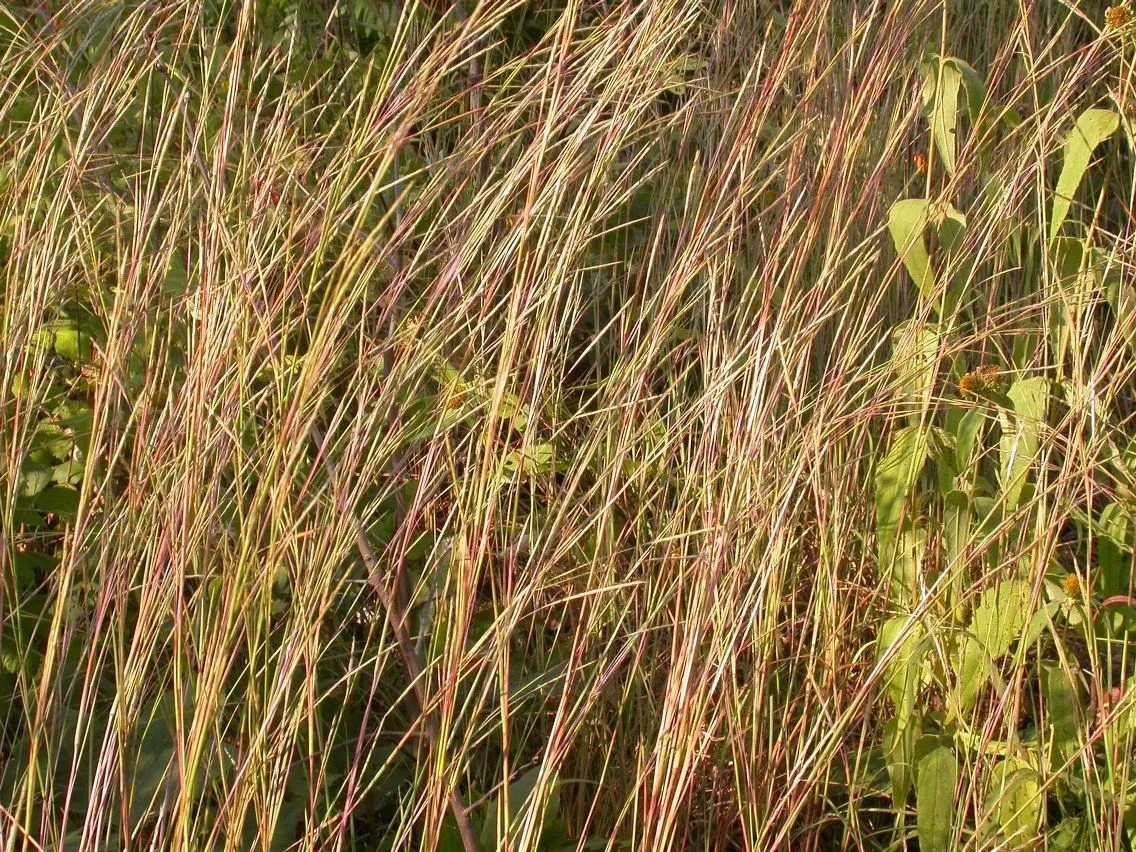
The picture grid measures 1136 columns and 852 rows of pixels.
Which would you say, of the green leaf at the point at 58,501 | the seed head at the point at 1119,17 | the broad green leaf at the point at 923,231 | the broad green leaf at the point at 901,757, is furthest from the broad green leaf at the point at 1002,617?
the green leaf at the point at 58,501

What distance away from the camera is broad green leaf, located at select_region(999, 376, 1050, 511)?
3.72 feet

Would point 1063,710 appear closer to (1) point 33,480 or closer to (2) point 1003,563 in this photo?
(2) point 1003,563

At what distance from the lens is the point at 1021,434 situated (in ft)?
3.81

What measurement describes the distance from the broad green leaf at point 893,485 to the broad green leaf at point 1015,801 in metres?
0.23

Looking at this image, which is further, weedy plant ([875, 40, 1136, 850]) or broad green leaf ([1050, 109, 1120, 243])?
broad green leaf ([1050, 109, 1120, 243])

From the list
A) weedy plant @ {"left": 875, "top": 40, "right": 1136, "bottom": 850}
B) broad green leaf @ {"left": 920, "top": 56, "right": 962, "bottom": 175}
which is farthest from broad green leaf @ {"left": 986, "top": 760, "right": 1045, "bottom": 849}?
broad green leaf @ {"left": 920, "top": 56, "right": 962, "bottom": 175}

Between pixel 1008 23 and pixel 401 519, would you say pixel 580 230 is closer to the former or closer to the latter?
pixel 401 519

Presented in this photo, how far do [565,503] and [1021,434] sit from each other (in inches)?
16.9

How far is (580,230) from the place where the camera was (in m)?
1.11

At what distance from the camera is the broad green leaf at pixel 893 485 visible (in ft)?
4.04

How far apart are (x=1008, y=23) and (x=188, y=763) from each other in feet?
5.18

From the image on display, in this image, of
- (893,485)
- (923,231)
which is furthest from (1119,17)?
(893,485)

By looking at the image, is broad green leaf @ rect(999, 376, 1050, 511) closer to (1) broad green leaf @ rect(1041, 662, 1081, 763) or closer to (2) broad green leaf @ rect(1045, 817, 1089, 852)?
(1) broad green leaf @ rect(1041, 662, 1081, 763)

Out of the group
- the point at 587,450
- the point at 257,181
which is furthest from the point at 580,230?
the point at 257,181
